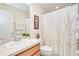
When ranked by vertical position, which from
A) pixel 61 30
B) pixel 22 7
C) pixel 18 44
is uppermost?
pixel 22 7

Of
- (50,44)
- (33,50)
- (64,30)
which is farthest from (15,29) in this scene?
(64,30)

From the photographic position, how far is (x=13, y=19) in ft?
5.67

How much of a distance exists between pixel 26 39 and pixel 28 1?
63cm

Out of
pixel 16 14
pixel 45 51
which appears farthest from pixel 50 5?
pixel 45 51

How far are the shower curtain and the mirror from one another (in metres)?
0.32

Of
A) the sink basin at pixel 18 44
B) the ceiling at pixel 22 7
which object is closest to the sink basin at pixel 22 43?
the sink basin at pixel 18 44

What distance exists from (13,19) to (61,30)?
81 cm

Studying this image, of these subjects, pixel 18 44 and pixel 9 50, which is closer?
pixel 9 50

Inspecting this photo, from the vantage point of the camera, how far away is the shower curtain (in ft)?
5.47

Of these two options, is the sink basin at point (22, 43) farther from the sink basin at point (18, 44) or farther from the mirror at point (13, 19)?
the mirror at point (13, 19)

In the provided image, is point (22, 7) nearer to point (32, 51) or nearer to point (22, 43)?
point (22, 43)

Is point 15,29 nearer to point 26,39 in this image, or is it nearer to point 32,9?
point 26,39

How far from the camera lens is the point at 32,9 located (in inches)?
→ 70.2

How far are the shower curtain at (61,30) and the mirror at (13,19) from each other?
0.32 meters
